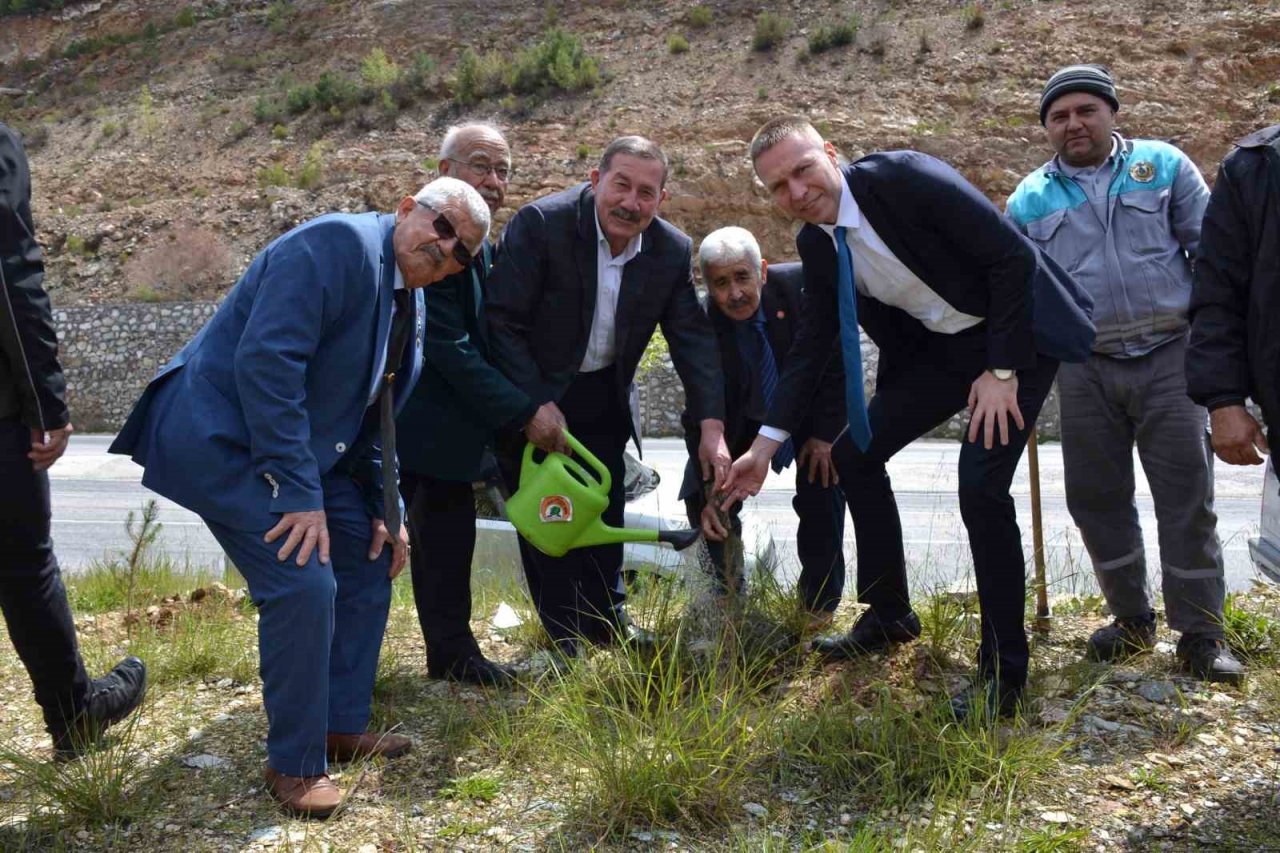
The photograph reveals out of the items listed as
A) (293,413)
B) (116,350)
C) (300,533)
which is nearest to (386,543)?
(300,533)

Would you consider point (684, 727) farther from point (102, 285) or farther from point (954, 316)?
point (102, 285)

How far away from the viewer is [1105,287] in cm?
405

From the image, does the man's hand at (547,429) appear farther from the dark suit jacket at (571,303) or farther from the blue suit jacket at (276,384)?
the blue suit jacket at (276,384)

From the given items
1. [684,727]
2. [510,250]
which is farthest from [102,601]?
[684,727]

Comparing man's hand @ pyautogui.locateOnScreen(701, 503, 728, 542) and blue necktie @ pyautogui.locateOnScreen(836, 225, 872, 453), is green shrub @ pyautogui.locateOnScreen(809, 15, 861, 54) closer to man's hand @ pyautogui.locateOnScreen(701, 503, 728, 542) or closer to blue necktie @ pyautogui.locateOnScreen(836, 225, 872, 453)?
man's hand @ pyautogui.locateOnScreen(701, 503, 728, 542)

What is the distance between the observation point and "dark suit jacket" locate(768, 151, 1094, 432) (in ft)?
11.3

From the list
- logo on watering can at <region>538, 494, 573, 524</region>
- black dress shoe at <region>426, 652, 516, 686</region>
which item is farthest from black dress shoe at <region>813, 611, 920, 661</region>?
black dress shoe at <region>426, 652, 516, 686</region>

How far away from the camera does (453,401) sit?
162 inches

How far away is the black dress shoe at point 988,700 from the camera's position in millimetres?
3336

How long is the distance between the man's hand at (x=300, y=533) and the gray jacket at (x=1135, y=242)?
8.46 ft

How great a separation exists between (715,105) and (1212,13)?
38.0ft

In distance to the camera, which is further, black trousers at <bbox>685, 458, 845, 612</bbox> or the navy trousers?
black trousers at <bbox>685, 458, 845, 612</bbox>

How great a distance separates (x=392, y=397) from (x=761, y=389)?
5.43 ft

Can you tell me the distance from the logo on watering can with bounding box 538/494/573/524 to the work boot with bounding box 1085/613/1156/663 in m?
1.89
